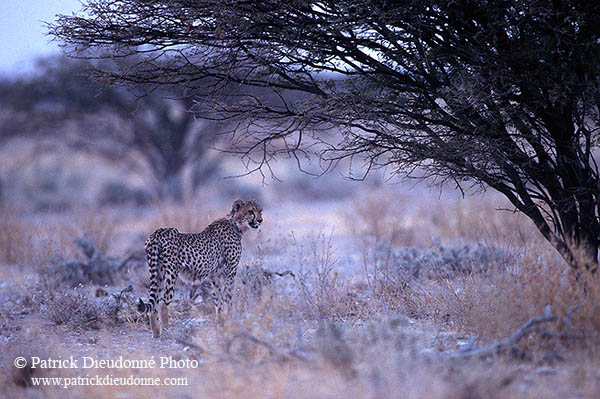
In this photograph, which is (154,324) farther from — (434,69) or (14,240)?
(14,240)

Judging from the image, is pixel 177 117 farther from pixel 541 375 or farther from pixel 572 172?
pixel 541 375

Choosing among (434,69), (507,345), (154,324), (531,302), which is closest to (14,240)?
(154,324)

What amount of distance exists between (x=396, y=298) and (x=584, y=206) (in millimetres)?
2325

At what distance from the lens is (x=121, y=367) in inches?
208

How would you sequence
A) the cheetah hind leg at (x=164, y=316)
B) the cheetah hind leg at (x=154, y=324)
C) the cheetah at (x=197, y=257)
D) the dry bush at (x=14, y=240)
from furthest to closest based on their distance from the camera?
the dry bush at (x=14, y=240)
the cheetah hind leg at (x=164, y=316)
the cheetah at (x=197, y=257)
the cheetah hind leg at (x=154, y=324)

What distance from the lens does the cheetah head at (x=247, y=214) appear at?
315 inches

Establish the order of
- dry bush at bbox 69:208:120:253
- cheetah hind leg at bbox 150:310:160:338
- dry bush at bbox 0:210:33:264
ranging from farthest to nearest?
1. dry bush at bbox 69:208:120:253
2. dry bush at bbox 0:210:33:264
3. cheetah hind leg at bbox 150:310:160:338

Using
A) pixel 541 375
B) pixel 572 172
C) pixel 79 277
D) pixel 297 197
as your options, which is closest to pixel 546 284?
pixel 541 375

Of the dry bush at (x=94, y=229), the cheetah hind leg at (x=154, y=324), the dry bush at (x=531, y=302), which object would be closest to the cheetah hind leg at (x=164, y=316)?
the cheetah hind leg at (x=154, y=324)

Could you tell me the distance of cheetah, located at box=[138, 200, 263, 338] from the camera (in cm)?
709

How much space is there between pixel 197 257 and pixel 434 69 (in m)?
3.27

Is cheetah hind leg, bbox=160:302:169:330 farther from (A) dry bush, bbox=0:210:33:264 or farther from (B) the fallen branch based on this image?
(A) dry bush, bbox=0:210:33:264

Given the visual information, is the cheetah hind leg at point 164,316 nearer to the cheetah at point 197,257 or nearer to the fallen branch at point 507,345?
the cheetah at point 197,257

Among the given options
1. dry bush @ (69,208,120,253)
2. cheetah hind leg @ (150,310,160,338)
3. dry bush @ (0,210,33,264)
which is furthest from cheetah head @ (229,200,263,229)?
dry bush @ (0,210,33,264)
